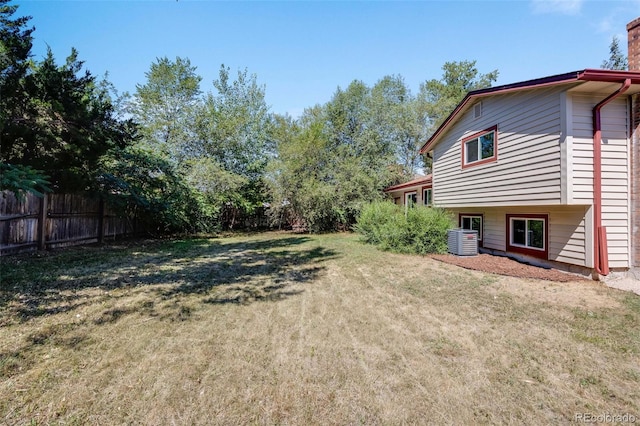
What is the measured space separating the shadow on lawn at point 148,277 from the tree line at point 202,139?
200 centimetres

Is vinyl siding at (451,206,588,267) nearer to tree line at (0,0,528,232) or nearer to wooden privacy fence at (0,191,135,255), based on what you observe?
tree line at (0,0,528,232)

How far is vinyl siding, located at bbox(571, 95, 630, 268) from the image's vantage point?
19.5 feet

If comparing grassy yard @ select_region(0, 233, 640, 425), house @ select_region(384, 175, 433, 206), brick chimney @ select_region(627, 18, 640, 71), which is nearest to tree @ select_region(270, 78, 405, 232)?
house @ select_region(384, 175, 433, 206)

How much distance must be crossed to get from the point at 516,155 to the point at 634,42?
3112 mm

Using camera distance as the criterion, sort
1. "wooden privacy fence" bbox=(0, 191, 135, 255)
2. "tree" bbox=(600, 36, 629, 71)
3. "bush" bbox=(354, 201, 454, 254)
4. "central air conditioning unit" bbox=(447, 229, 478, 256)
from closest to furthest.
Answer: "wooden privacy fence" bbox=(0, 191, 135, 255) → "central air conditioning unit" bbox=(447, 229, 478, 256) → "bush" bbox=(354, 201, 454, 254) → "tree" bbox=(600, 36, 629, 71)

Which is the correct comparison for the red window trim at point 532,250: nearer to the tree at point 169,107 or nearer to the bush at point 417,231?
the bush at point 417,231

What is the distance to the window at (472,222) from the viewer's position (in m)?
10.2

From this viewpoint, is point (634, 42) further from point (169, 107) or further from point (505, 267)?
point (169, 107)

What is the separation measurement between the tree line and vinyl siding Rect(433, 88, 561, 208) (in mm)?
8001

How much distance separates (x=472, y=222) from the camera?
10711 millimetres

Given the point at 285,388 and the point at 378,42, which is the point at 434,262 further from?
the point at 378,42

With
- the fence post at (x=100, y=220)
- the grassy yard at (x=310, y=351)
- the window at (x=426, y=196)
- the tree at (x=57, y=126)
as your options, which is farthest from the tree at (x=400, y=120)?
the tree at (x=57, y=126)

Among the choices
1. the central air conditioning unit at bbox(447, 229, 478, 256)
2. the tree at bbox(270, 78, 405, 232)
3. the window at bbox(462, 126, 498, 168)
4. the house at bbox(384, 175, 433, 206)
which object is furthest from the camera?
the tree at bbox(270, 78, 405, 232)

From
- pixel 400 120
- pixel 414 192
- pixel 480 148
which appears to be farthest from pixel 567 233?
pixel 400 120
